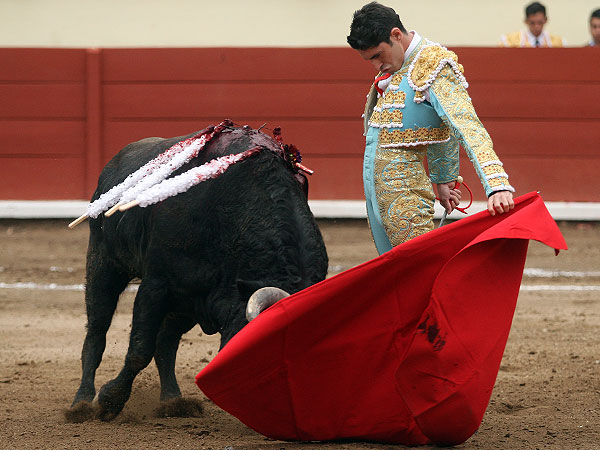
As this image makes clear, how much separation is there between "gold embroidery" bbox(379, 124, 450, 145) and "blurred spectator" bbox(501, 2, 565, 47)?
14.2ft

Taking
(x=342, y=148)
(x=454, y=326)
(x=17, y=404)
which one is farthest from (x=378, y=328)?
(x=342, y=148)

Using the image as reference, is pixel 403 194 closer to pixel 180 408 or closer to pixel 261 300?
pixel 261 300

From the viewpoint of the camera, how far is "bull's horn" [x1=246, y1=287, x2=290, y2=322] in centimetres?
243

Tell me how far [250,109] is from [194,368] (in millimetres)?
3579

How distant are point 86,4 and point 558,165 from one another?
365cm

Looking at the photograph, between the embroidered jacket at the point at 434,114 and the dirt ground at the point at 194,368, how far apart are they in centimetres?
76

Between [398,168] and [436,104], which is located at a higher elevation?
[436,104]

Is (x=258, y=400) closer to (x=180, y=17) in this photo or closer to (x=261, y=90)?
(x=261, y=90)

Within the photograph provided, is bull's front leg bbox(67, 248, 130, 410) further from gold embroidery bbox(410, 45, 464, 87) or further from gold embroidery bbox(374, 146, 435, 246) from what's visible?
gold embroidery bbox(410, 45, 464, 87)

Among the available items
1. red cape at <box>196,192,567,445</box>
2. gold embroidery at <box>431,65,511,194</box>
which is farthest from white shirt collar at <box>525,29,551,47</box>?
red cape at <box>196,192,567,445</box>

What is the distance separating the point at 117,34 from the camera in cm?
764

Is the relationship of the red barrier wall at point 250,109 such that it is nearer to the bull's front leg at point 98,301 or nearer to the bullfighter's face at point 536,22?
the bullfighter's face at point 536,22

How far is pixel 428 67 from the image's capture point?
265cm

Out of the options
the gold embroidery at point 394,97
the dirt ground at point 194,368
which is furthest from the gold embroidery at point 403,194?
the dirt ground at point 194,368
